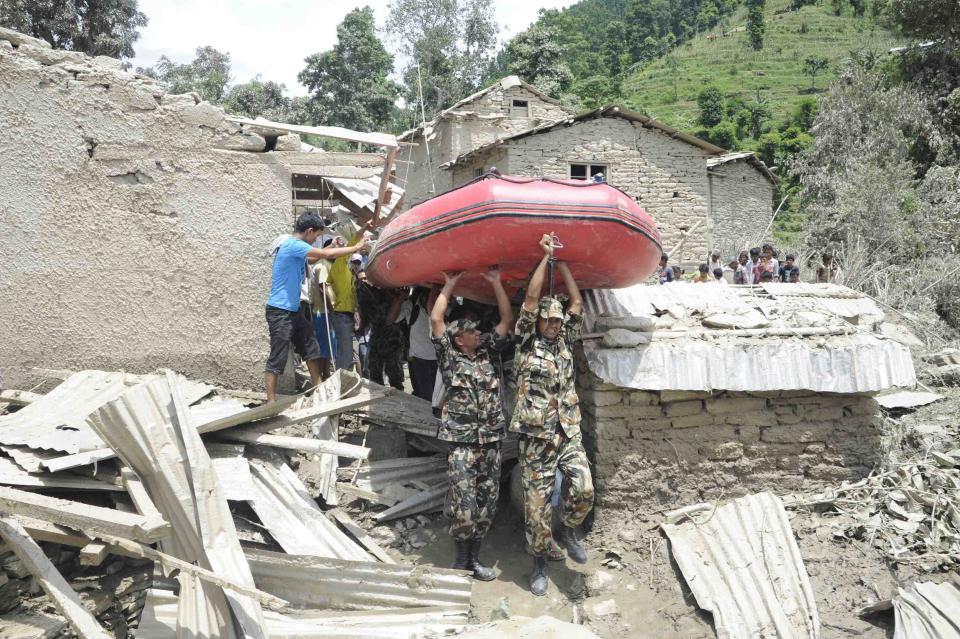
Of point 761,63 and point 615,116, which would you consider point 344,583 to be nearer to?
point 615,116

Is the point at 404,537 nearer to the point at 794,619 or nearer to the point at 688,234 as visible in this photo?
the point at 794,619

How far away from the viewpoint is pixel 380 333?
5840mm

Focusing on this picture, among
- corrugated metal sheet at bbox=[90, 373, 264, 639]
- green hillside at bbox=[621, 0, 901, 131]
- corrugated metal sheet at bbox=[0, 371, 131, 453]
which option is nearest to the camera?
corrugated metal sheet at bbox=[90, 373, 264, 639]

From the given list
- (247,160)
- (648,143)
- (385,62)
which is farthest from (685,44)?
(247,160)

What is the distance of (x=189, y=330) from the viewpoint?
4.95 meters

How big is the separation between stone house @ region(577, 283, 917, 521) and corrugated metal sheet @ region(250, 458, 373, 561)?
164 centimetres

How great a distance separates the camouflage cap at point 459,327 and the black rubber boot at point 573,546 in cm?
137

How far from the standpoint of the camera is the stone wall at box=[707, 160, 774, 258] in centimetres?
1734

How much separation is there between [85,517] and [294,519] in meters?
1.12

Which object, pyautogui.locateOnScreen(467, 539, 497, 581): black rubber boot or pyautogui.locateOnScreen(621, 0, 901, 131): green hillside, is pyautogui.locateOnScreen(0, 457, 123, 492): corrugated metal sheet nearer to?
pyautogui.locateOnScreen(467, 539, 497, 581): black rubber boot

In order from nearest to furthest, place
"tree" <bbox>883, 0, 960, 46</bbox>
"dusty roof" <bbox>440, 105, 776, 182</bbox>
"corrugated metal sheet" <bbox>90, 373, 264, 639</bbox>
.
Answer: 1. "corrugated metal sheet" <bbox>90, 373, 264, 639</bbox>
2. "dusty roof" <bbox>440, 105, 776, 182</bbox>
3. "tree" <bbox>883, 0, 960, 46</bbox>

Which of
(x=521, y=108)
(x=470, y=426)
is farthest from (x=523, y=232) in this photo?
(x=521, y=108)

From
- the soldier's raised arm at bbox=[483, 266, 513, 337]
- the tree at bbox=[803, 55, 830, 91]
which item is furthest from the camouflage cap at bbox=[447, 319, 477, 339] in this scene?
the tree at bbox=[803, 55, 830, 91]

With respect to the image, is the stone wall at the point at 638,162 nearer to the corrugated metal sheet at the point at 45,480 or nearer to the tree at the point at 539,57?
the corrugated metal sheet at the point at 45,480
